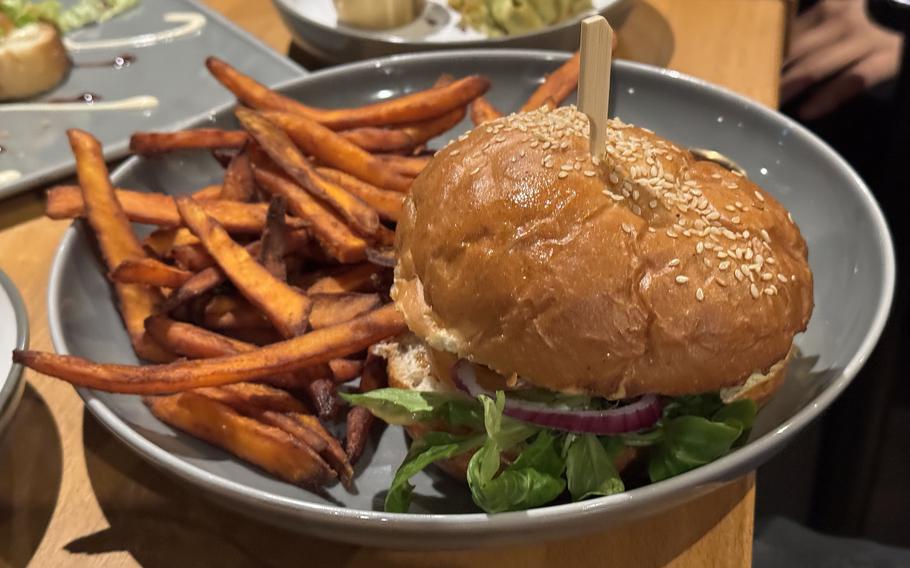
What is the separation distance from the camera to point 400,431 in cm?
165

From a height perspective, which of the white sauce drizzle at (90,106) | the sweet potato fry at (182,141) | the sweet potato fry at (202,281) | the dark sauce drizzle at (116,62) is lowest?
the white sauce drizzle at (90,106)

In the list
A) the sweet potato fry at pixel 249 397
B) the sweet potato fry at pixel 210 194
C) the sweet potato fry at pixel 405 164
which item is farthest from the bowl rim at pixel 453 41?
the sweet potato fry at pixel 249 397

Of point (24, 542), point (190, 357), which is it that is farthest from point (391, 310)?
point (24, 542)

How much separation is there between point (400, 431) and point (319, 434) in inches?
9.7

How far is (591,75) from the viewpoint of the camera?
1290mm

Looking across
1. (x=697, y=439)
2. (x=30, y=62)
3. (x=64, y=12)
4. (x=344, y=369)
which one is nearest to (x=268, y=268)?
(x=344, y=369)

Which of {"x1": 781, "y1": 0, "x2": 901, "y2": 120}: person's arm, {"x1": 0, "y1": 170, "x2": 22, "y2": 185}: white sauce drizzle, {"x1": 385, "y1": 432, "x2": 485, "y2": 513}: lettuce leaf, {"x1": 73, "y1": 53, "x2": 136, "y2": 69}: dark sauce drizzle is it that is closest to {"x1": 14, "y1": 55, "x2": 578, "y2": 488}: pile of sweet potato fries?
{"x1": 385, "y1": 432, "x2": 485, "y2": 513}: lettuce leaf

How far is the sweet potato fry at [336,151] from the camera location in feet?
6.01

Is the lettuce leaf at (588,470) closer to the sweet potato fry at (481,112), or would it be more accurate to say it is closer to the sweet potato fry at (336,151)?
the sweet potato fry at (336,151)

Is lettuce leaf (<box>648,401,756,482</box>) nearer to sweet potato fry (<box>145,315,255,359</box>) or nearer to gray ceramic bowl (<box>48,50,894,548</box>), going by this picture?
gray ceramic bowl (<box>48,50,894,548</box>)

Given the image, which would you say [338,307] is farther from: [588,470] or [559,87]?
[559,87]

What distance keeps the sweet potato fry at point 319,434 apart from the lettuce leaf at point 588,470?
15.6 inches

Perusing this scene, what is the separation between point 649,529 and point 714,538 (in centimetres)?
12

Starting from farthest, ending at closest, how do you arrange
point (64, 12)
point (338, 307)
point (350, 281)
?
point (64, 12) < point (350, 281) < point (338, 307)
